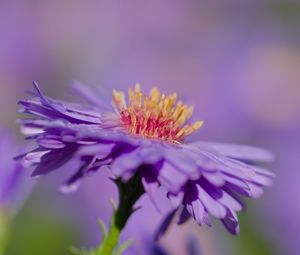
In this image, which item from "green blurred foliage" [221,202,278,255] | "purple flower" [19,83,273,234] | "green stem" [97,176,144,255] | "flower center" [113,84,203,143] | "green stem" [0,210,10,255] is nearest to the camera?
"purple flower" [19,83,273,234]

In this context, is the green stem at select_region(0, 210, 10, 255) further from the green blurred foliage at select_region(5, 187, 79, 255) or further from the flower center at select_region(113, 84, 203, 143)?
the green blurred foliage at select_region(5, 187, 79, 255)

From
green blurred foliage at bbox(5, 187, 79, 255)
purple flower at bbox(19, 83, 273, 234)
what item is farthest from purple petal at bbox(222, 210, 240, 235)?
green blurred foliage at bbox(5, 187, 79, 255)

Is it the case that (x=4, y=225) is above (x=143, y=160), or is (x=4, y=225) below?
below

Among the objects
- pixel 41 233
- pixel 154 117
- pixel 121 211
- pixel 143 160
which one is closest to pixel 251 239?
pixel 41 233

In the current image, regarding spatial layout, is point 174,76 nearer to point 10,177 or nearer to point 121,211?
point 10,177

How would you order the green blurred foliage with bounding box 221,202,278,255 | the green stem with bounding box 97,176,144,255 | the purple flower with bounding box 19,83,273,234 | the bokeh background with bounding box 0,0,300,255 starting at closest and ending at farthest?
the purple flower with bounding box 19,83,273,234, the green stem with bounding box 97,176,144,255, the green blurred foliage with bounding box 221,202,278,255, the bokeh background with bounding box 0,0,300,255

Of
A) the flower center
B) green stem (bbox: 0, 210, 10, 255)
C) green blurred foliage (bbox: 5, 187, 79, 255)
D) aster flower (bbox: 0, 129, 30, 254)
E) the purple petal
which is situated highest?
the flower center

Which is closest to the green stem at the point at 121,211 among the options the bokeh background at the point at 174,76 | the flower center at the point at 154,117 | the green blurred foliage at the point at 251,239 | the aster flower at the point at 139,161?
the aster flower at the point at 139,161

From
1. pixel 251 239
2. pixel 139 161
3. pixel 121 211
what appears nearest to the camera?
pixel 139 161
